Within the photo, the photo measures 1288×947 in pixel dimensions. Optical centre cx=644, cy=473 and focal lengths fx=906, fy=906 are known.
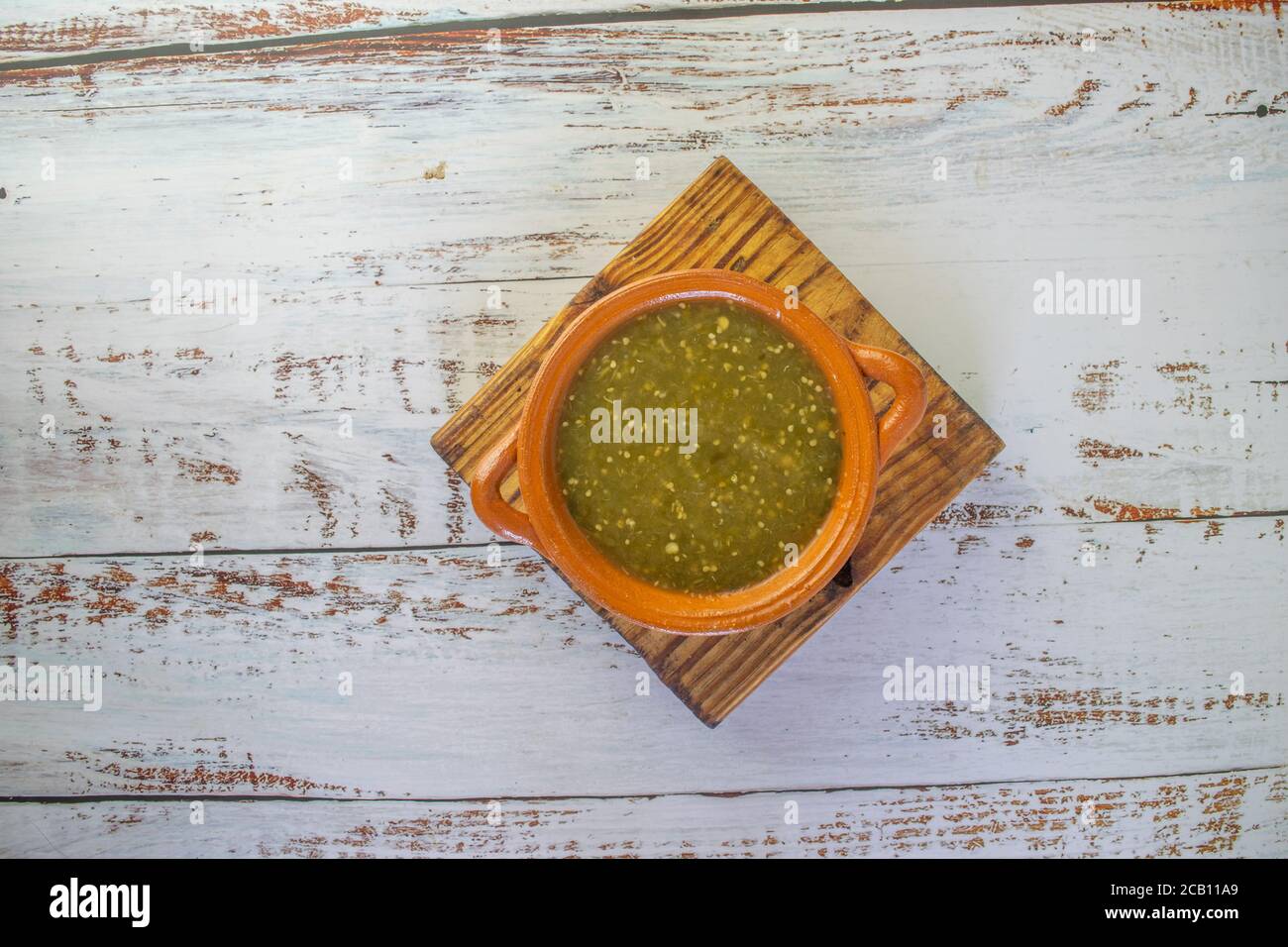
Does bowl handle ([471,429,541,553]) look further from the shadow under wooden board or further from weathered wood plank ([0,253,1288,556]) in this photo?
weathered wood plank ([0,253,1288,556])

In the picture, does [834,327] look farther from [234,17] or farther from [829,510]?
[234,17]

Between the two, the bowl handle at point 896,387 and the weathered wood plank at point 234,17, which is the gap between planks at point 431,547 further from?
the weathered wood plank at point 234,17

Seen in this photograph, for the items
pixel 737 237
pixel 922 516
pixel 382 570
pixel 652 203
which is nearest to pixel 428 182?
pixel 652 203

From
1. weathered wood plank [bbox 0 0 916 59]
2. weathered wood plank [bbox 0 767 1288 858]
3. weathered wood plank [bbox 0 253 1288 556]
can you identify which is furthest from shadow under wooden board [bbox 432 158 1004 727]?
weathered wood plank [bbox 0 0 916 59]

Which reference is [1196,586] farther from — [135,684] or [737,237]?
[135,684]

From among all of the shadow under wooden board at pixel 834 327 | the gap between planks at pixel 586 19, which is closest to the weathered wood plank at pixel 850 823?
the shadow under wooden board at pixel 834 327
